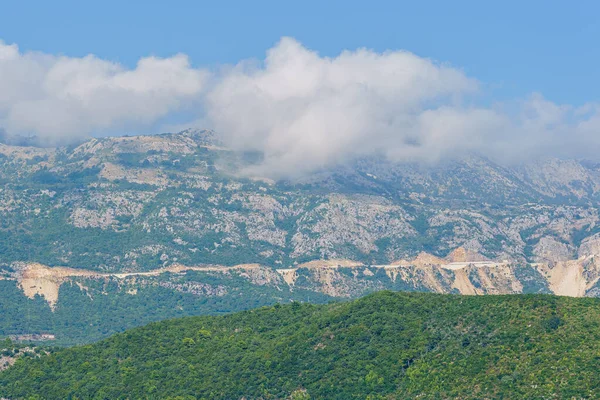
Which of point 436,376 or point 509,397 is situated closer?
point 509,397

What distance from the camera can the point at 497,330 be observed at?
200 meters

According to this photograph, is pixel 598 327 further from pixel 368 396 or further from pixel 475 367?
pixel 368 396

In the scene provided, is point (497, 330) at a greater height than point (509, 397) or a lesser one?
greater

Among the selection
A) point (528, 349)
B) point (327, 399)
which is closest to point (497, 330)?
point (528, 349)

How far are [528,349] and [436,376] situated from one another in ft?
60.0

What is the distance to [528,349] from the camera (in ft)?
618

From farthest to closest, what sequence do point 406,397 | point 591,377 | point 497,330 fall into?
1. point 497,330
2. point 406,397
3. point 591,377

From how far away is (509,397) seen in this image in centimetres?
17425

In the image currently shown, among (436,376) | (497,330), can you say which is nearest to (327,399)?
(436,376)

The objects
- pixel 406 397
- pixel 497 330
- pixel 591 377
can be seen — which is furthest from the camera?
pixel 497 330

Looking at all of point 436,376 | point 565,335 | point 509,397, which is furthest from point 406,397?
point 565,335

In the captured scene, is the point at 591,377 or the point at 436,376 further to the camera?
the point at 436,376

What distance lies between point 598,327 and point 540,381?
24.0m

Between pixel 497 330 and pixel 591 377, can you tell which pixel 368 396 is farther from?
pixel 591 377
